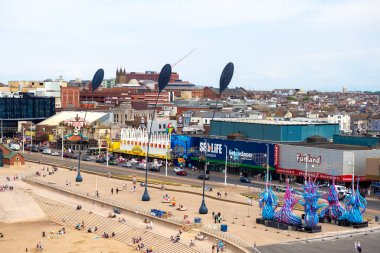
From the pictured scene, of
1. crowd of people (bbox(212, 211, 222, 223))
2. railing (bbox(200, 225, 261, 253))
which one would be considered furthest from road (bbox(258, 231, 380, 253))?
crowd of people (bbox(212, 211, 222, 223))

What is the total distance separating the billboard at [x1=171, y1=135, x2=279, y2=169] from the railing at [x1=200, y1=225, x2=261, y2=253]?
31.9 meters

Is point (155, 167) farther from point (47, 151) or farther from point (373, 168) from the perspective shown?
point (373, 168)

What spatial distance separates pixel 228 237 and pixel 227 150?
4782 centimetres

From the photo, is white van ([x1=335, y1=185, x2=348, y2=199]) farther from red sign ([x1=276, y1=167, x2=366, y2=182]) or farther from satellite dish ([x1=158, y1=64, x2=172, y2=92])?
satellite dish ([x1=158, y1=64, x2=172, y2=92])

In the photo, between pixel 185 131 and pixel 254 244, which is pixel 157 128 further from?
pixel 254 244

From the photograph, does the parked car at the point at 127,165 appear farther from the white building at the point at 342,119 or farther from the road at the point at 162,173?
the white building at the point at 342,119

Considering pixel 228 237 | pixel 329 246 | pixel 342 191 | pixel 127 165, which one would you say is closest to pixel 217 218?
pixel 228 237

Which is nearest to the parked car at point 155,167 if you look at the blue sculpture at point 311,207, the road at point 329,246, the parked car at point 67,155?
the parked car at point 67,155

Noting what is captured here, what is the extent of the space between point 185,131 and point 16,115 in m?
59.8

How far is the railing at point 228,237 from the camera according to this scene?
5622 centimetres

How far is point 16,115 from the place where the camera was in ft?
616

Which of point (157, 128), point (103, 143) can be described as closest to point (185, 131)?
point (157, 128)

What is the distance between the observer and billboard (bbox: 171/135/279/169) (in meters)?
102

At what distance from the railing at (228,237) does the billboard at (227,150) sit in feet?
105
